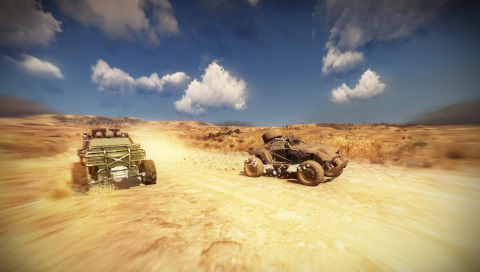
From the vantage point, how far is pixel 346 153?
41.2 ft

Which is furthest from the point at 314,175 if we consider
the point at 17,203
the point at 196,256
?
the point at 17,203

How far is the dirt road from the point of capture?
2615 millimetres

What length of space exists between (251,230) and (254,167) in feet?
14.6

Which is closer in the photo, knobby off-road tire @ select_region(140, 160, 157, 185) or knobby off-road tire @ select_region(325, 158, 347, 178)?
knobby off-road tire @ select_region(140, 160, 157, 185)

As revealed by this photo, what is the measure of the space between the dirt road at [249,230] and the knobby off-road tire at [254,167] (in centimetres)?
191

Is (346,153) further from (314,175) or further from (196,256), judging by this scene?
(196,256)

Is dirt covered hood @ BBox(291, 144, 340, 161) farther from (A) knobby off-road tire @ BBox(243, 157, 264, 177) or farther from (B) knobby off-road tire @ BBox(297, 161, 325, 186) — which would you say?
(A) knobby off-road tire @ BBox(243, 157, 264, 177)

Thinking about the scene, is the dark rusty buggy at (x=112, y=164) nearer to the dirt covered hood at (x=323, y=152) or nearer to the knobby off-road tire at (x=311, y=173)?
the knobby off-road tire at (x=311, y=173)

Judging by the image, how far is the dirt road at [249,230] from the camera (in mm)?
2615

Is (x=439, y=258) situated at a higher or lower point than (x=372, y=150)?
lower

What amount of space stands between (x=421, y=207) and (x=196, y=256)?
5521 mm

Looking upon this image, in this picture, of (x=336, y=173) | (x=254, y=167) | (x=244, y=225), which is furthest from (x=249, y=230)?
(x=336, y=173)

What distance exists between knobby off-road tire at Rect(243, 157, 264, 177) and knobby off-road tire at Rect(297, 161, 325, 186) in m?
1.78

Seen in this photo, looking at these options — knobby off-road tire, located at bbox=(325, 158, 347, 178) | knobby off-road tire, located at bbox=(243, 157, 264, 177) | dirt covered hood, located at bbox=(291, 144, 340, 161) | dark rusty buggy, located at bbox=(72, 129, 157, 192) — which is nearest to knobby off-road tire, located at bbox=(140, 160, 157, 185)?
dark rusty buggy, located at bbox=(72, 129, 157, 192)
